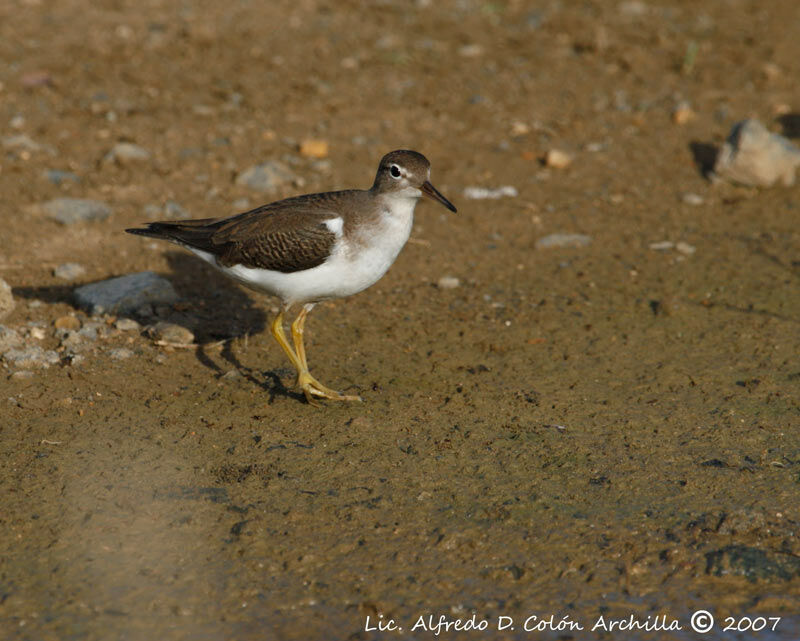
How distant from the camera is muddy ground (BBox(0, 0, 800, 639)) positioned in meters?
5.11

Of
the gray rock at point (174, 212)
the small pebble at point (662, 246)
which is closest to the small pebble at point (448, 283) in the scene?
the small pebble at point (662, 246)

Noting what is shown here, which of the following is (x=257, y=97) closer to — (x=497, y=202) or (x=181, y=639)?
(x=497, y=202)

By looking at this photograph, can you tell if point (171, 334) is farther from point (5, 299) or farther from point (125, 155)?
point (125, 155)

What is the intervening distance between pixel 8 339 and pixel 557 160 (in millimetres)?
5947

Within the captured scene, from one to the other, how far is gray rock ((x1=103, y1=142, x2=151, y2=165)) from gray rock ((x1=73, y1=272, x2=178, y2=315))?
7.76ft

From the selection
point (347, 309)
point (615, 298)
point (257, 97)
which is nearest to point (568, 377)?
point (615, 298)

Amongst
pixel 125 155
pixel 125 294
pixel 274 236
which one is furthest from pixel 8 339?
pixel 125 155

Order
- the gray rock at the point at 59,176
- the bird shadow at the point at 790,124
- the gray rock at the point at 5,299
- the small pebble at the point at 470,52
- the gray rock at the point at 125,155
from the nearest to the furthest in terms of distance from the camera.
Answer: the gray rock at the point at 5,299, the gray rock at the point at 59,176, the gray rock at the point at 125,155, the bird shadow at the point at 790,124, the small pebble at the point at 470,52

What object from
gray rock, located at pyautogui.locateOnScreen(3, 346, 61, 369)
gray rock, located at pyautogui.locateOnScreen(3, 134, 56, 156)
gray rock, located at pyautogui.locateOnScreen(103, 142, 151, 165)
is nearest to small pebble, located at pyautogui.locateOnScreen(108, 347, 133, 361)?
gray rock, located at pyautogui.locateOnScreen(3, 346, 61, 369)

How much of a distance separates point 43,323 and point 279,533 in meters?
3.21

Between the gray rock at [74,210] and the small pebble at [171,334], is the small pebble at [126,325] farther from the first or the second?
the gray rock at [74,210]

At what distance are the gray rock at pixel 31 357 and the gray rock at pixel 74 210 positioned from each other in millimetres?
2280

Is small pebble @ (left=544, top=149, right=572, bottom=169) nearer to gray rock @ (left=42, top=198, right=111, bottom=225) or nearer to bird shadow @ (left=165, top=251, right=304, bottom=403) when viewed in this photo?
bird shadow @ (left=165, top=251, right=304, bottom=403)

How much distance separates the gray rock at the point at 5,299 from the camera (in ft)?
24.6
